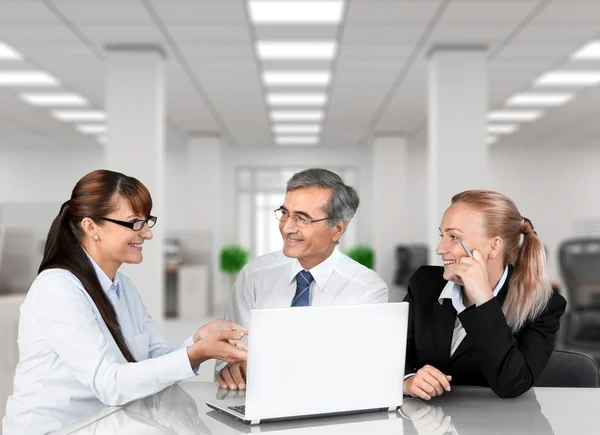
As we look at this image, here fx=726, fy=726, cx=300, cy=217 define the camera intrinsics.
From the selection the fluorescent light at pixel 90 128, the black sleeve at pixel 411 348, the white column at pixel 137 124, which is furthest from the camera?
the fluorescent light at pixel 90 128

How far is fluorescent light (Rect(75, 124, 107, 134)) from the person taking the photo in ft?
38.1

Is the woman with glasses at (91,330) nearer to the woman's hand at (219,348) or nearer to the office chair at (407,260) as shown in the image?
the woman's hand at (219,348)

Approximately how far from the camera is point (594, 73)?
26.5 ft

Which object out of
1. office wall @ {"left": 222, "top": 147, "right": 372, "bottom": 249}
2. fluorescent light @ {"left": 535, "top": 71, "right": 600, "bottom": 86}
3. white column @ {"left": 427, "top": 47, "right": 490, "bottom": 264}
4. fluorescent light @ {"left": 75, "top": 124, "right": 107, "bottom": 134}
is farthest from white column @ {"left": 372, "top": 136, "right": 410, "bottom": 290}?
white column @ {"left": 427, "top": 47, "right": 490, "bottom": 264}

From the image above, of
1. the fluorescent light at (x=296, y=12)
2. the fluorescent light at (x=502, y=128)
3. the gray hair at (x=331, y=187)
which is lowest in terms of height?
the gray hair at (x=331, y=187)

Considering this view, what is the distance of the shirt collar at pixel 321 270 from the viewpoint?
2.50 metres

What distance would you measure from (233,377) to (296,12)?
14.6 feet

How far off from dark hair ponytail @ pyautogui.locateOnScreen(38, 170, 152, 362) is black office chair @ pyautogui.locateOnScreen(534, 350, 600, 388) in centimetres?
122

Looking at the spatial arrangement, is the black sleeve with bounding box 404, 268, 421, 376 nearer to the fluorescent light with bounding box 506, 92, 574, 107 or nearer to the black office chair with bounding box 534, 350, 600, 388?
the black office chair with bounding box 534, 350, 600, 388

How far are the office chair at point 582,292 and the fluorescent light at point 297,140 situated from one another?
7.90 meters

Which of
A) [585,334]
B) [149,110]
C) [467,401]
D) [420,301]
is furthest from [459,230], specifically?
[149,110]

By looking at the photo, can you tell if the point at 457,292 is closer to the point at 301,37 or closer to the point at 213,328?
the point at 213,328

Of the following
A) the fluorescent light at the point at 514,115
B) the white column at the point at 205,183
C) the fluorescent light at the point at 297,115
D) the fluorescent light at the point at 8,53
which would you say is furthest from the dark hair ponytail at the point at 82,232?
the white column at the point at 205,183

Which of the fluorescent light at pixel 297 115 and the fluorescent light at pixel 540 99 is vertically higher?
the fluorescent light at pixel 540 99
